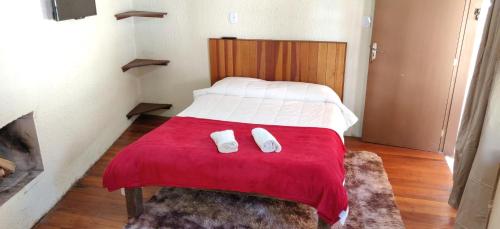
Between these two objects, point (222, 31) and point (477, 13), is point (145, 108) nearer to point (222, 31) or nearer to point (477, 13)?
point (222, 31)

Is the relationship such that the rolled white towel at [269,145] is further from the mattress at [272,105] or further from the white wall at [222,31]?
the white wall at [222,31]

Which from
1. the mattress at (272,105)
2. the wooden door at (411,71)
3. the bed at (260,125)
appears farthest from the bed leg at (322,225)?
the wooden door at (411,71)

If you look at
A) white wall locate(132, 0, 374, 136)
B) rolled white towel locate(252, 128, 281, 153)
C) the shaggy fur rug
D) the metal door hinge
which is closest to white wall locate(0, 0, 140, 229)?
white wall locate(132, 0, 374, 136)

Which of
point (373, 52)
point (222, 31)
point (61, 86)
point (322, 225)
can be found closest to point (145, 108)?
point (222, 31)

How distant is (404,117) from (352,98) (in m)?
0.51

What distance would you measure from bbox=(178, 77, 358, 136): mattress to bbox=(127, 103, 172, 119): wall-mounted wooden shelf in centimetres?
74

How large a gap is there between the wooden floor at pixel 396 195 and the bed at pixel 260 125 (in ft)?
1.07

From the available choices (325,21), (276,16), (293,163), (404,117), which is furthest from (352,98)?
(293,163)

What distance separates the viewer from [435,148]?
3.60 metres

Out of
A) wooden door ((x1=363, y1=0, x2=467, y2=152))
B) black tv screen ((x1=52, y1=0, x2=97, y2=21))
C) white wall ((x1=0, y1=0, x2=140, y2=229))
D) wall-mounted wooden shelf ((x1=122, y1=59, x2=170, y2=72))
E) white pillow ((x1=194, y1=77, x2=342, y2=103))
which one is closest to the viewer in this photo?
white wall ((x1=0, y1=0, x2=140, y2=229))

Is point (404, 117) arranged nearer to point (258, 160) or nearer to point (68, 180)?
point (258, 160)

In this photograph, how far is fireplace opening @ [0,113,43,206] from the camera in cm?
260

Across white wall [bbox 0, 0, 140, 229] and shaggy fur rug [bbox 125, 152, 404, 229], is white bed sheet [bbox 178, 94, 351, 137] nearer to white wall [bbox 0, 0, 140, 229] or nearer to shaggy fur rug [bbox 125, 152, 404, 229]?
shaggy fur rug [bbox 125, 152, 404, 229]

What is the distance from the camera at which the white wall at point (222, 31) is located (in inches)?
143
